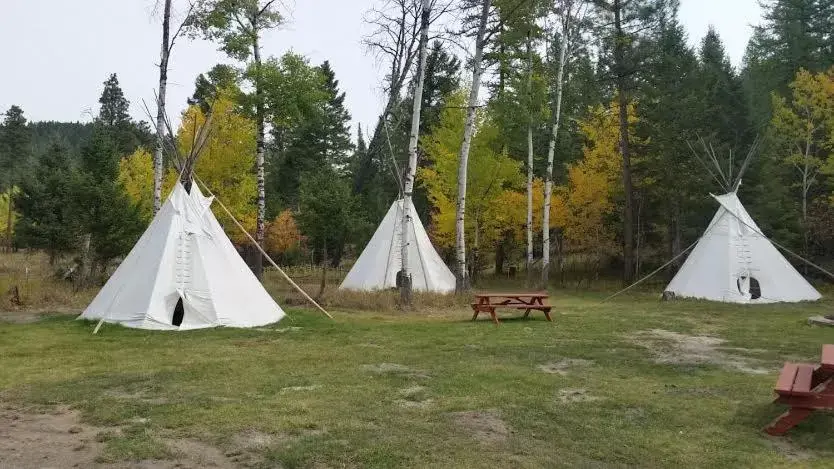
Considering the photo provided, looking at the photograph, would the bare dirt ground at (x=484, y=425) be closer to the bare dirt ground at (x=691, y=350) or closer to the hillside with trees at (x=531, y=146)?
the bare dirt ground at (x=691, y=350)

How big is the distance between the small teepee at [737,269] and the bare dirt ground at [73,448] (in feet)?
50.1

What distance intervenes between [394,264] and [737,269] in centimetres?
972

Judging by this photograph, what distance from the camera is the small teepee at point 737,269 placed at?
16.2 metres

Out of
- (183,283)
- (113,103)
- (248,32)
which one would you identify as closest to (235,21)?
(248,32)

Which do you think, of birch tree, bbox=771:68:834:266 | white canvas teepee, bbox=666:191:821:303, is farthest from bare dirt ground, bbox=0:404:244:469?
birch tree, bbox=771:68:834:266

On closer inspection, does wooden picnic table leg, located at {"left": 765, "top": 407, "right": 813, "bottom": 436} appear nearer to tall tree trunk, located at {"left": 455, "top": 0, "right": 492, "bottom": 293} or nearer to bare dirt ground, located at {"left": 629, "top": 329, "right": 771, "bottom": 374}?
bare dirt ground, located at {"left": 629, "top": 329, "right": 771, "bottom": 374}

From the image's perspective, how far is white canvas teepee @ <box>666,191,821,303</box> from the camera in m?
16.2

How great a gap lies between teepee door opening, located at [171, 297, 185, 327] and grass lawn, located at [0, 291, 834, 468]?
95 centimetres

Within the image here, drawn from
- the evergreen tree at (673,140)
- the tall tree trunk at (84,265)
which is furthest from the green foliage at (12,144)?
the evergreen tree at (673,140)

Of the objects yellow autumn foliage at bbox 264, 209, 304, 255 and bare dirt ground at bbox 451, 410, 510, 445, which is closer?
bare dirt ground at bbox 451, 410, 510, 445

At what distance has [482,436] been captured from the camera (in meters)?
4.58

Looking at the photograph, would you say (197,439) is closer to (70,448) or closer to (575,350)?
(70,448)

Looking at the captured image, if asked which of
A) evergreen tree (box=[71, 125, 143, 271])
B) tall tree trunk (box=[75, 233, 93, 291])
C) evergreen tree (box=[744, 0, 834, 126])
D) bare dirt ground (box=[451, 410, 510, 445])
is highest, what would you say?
evergreen tree (box=[744, 0, 834, 126])

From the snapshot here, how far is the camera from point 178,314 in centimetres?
1075
